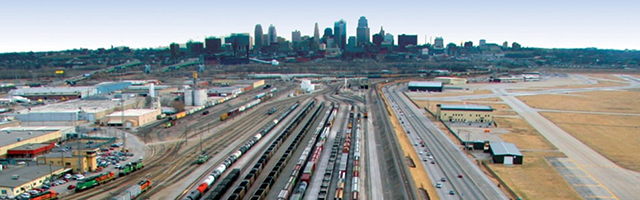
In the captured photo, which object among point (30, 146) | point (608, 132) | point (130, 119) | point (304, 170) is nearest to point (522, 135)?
point (608, 132)

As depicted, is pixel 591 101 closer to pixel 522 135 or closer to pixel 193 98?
pixel 522 135

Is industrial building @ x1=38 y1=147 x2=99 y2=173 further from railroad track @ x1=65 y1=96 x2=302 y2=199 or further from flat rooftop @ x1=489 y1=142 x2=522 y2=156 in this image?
flat rooftop @ x1=489 y1=142 x2=522 y2=156

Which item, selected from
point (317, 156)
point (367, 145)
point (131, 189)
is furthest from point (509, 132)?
point (131, 189)

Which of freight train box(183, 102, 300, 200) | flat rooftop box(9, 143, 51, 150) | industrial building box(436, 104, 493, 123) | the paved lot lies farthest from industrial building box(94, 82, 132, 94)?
the paved lot

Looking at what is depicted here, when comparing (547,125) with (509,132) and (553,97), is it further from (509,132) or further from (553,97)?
(553,97)

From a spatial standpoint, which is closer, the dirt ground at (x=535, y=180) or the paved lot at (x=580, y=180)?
the dirt ground at (x=535, y=180)

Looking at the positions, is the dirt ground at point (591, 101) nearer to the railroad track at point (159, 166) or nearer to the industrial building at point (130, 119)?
the railroad track at point (159, 166)

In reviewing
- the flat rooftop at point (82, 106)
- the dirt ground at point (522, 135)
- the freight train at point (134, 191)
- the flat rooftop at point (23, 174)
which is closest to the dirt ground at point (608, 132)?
the dirt ground at point (522, 135)
